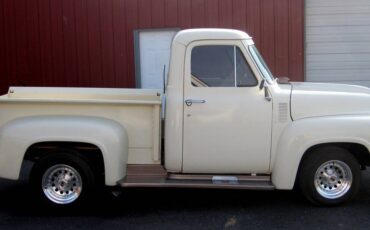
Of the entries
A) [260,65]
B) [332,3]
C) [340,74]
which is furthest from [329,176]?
[332,3]

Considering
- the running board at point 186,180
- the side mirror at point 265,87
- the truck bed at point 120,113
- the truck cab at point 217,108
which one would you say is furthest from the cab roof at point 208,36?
the running board at point 186,180

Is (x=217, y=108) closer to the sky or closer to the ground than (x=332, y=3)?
closer to the ground

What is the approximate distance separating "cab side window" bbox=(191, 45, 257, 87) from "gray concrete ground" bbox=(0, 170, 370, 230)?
4.74 feet

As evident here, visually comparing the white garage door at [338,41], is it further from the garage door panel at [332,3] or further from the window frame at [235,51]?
the window frame at [235,51]

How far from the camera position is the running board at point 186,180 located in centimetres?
603

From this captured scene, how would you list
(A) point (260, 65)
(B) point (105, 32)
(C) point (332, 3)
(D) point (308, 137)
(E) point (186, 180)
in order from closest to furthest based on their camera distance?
(D) point (308, 137)
(E) point (186, 180)
(A) point (260, 65)
(C) point (332, 3)
(B) point (105, 32)

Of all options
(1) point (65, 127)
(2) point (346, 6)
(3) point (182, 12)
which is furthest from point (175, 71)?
(2) point (346, 6)

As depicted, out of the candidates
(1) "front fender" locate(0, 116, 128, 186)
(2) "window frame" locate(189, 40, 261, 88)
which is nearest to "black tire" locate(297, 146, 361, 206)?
(2) "window frame" locate(189, 40, 261, 88)

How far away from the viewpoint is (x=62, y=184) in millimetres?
6262

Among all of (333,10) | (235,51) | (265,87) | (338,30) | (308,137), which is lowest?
(308,137)

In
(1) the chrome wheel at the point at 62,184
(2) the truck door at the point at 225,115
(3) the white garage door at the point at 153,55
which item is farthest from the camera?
(3) the white garage door at the point at 153,55

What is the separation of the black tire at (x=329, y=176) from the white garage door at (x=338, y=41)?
6.56 meters

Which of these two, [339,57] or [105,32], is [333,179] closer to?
[339,57]

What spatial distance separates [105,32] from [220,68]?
7.09m
